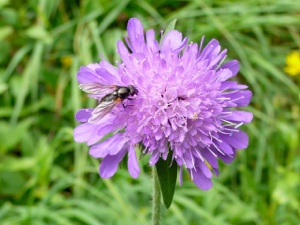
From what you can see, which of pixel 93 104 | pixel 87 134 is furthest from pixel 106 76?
pixel 93 104

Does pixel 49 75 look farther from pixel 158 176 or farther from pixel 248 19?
pixel 158 176

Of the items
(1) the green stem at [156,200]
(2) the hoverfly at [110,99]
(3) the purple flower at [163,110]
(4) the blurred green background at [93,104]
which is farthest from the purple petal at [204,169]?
(4) the blurred green background at [93,104]

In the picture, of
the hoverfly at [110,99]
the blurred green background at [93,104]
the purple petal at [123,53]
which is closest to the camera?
the hoverfly at [110,99]

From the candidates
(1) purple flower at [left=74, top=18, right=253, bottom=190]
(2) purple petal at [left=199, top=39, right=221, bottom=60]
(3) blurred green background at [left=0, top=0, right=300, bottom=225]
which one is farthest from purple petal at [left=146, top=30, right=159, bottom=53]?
(3) blurred green background at [left=0, top=0, right=300, bottom=225]

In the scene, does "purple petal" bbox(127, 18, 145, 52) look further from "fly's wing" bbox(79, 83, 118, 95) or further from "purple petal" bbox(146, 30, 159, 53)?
"fly's wing" bbox(79, 83, 118, 95)

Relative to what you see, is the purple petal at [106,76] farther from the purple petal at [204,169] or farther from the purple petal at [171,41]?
the purple petal at [204,169]

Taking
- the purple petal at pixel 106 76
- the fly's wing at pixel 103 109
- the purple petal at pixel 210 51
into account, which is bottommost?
the fly's wing at pixel 103 109

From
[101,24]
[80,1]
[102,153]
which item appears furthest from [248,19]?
[102,153]
